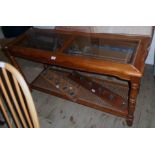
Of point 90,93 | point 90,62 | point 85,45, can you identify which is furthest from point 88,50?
point 90,93

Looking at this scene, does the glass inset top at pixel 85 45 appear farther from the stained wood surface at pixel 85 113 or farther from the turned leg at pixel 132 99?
the stained wood surface at pixel 85 113

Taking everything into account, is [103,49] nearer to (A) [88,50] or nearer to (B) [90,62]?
(A) [88,50]

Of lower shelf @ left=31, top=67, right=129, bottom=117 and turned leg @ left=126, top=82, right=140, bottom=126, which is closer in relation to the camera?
turned leg @ left=126, top=82, right=140, bottom=126

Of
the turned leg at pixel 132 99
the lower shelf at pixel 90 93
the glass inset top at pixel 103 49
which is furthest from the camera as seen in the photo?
the lower shelf at pixel 90 93

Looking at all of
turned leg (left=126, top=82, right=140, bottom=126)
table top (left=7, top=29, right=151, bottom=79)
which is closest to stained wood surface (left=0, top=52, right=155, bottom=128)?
turned leg (left=126, top=82, right=140, bottom=126)

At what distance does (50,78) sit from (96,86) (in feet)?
1.49

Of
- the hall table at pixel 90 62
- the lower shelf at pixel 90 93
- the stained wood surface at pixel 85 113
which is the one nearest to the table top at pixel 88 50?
the hall table at pixel 90 62

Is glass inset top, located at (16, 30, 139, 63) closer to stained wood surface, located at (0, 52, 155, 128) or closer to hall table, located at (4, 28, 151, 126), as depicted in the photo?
hall table, located at (4, 28, 151, 126)

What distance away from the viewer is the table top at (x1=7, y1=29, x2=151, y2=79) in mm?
1071

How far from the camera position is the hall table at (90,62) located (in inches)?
42.9

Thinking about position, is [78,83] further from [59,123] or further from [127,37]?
[127,37]
